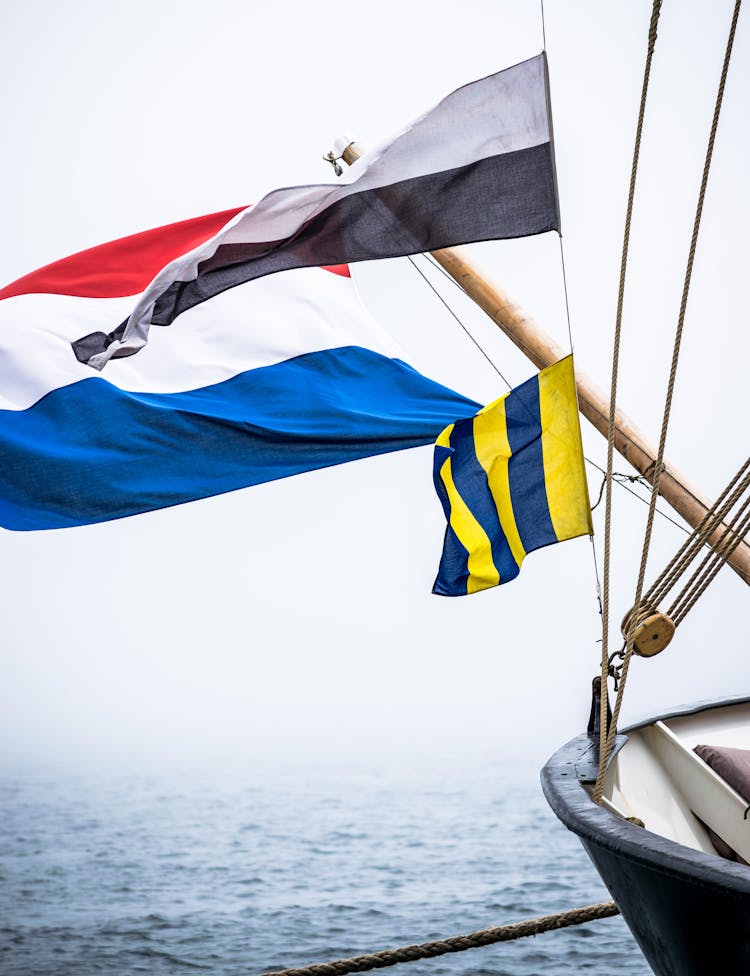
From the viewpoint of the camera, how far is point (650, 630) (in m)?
3.43

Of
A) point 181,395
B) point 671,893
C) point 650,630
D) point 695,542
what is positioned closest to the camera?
point 671,893

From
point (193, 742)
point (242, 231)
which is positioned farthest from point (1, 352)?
point (193, 742)

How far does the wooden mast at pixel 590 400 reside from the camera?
4070 mm

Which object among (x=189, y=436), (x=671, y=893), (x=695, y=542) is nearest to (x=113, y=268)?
(x=189, y=436)

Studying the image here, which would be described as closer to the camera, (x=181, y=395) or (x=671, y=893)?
(x=671, y=893)

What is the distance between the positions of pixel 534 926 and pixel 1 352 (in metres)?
3.53

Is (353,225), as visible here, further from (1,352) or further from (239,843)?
(239,843)

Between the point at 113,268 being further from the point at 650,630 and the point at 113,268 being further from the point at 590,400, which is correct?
the point at 650,630

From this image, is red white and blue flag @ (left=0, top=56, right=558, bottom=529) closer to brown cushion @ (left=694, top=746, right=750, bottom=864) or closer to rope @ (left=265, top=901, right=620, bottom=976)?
brown cushion @ (left=694, top=746, right=750, bottom=864)

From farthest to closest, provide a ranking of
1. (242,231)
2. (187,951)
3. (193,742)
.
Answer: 1. (193,742)
2. (187,951)
3. (242,231)

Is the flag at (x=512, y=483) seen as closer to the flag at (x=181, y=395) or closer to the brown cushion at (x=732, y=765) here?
the flag at (x=181, y=395)

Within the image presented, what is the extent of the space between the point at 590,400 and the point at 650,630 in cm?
123

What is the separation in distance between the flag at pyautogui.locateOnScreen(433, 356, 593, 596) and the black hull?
125 centimetres

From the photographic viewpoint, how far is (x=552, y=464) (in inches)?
166
